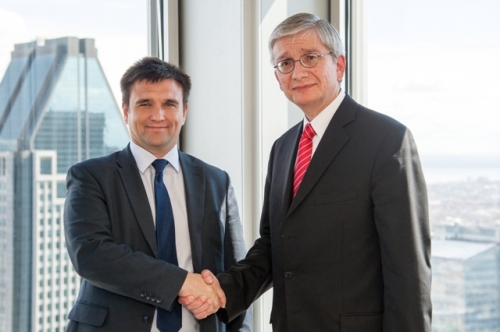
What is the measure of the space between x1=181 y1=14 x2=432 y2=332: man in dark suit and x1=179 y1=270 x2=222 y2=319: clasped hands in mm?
13

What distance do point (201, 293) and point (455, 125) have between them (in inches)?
47.3

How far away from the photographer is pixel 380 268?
75.7 inches

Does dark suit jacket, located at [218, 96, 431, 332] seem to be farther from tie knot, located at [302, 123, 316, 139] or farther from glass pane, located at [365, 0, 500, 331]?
glass pane, located at [365, 0, 500, 331]

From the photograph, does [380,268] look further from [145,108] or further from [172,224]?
[145,108]

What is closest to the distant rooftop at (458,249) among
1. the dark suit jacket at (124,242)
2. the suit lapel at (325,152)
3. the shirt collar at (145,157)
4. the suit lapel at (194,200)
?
the suit lapel at (325,152)

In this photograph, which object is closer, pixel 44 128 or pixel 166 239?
pixel 166 239

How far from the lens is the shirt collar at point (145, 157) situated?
2.26 m

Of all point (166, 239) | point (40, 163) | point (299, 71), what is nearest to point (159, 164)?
point (166, 239)

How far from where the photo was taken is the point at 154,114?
222 cm

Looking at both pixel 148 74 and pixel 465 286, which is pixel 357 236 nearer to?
pixel 465 286

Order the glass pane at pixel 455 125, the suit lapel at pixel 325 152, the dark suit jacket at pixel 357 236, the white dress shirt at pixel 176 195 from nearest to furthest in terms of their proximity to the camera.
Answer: the dark suit jacket at pixel 357 236 < the suit lapel at pixel 325 152 < the white dress shirt at pixel 176 195 < the glass pane at pixel 455 125

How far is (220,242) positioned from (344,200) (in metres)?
0.56

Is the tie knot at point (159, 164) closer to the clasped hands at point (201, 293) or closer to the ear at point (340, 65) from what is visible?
the clasped hands at point (201, 293)

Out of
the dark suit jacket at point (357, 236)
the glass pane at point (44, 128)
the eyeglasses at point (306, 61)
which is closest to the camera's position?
the dark suit jacket at point (357, 236)
